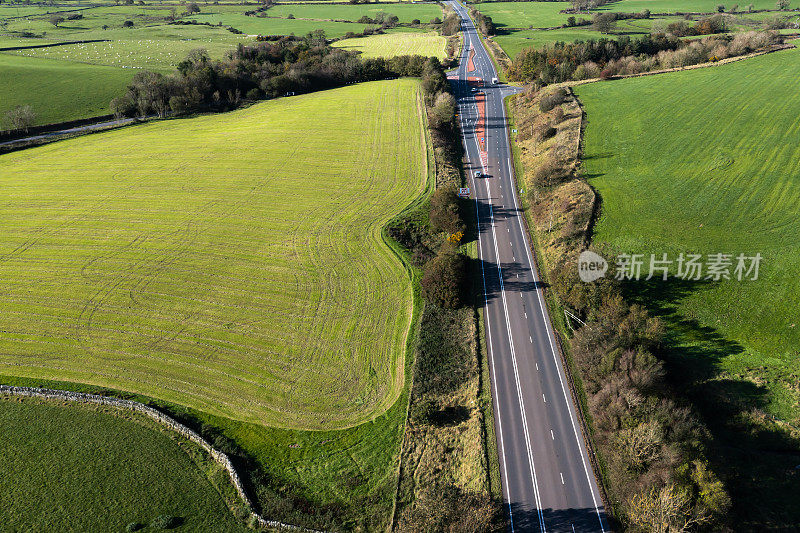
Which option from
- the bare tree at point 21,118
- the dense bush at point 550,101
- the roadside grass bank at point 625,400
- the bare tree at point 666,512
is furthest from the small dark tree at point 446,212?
the bare tree at point 21,118

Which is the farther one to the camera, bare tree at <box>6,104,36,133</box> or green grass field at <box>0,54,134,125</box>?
green grass field at <box>0,54,134,125</box>

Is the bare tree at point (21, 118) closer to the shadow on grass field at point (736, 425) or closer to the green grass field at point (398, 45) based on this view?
the green grass field at point (398, 45)

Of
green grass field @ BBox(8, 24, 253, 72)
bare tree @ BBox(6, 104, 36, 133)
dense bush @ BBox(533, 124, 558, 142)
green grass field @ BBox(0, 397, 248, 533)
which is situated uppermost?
green grass field @ BBox(8, 24, 253, 72)

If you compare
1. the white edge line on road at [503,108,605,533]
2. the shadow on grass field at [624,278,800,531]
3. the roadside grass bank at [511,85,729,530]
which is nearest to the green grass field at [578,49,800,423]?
the shadow on grass field at [624,278,800,531]

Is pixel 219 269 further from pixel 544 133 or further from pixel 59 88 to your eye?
pixel 59 88

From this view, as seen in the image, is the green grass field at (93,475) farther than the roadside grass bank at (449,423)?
Yes

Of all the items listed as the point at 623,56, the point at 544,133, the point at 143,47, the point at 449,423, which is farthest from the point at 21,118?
the point at 623,56

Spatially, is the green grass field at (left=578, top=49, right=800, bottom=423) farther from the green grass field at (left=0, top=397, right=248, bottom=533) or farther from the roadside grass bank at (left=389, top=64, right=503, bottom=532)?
the green grass field at (left=0, top=397, right=248, bottom=533)
